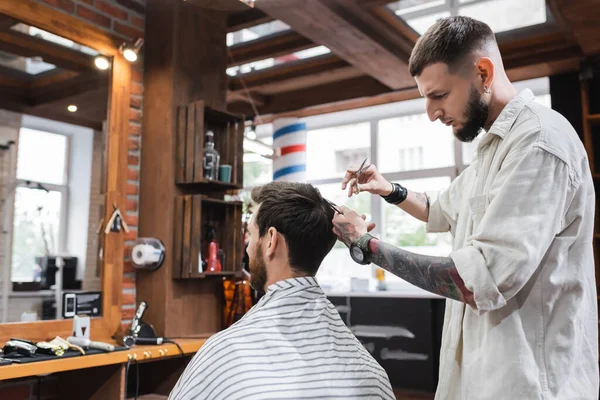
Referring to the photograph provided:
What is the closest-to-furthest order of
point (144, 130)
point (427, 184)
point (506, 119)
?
point (506, 119) < point (144, 130) < point (427, 184)

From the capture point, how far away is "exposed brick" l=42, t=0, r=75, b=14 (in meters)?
2.87

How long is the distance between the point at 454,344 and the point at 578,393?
26 centimetres

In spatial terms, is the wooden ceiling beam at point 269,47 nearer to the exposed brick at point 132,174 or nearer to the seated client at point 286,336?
the exposed brick at point 132,174

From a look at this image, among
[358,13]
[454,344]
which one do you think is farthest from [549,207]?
[358,13]

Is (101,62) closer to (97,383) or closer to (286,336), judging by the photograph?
(97,383)

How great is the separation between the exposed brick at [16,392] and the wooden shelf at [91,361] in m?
0.52

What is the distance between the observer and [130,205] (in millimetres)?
3215

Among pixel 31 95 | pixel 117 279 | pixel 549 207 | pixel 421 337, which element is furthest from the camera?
pixel 421 337

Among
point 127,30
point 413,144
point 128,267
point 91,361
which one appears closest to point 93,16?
point 127,30

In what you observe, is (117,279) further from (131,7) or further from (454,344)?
(454,344)

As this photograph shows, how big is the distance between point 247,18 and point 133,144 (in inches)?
55.0

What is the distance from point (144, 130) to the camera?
3.29 metres

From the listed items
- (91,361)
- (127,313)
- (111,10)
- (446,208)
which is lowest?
(91,361)

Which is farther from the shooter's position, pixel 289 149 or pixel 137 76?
pixel 289 149
